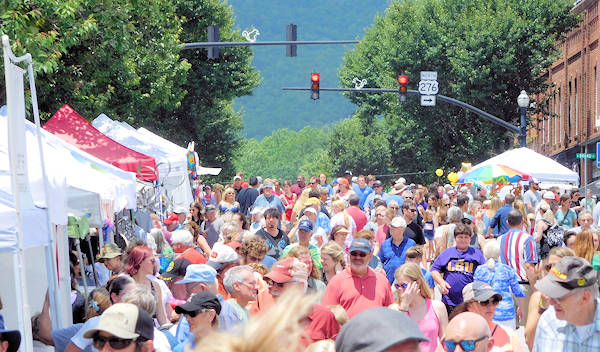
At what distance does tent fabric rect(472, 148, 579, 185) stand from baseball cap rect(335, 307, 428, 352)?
2226cm

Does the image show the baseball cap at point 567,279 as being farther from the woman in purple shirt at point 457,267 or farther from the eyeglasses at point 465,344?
the woman in purple shirt at point 457,267

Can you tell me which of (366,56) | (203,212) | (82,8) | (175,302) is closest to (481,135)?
(366,56)

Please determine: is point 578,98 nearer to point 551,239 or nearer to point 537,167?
point 537,167

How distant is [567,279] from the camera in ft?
16.8

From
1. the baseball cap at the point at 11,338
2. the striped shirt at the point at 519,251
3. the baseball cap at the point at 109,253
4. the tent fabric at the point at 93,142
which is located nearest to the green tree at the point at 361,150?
the tent fabric at the point at 93,142

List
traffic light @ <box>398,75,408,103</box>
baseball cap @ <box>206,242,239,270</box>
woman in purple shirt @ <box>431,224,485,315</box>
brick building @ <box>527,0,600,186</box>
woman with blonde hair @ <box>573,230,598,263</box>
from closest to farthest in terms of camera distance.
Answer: baseball cap @ <box>206,242,239,270</box>, woman in purple shirt @ <box>431,224,485,315</box>, woman with blonde hair @ <box>573,230,598,263</box>, traffic light @ <box>398,75,408,103</box>, brick building @ <box>527,0,600,186</box>

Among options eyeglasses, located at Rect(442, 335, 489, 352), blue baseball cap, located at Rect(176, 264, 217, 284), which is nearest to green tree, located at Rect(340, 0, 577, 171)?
blue baseball cap, located at Rect(176, 264, 217, 284)

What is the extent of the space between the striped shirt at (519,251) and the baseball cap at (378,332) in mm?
8999

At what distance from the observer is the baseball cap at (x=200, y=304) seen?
624 cm

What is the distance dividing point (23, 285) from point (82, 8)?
30.0ft

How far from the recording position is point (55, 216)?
26.8 ft


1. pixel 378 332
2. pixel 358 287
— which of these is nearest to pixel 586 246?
pixel 358 287

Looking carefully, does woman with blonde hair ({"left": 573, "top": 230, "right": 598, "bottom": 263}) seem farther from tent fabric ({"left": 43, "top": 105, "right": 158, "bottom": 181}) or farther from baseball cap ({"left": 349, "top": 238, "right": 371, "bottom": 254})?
tent fabric ({"left": 43, "top": 105, "right": 158, "bottom": 181})

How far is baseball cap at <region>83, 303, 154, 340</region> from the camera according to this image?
5152 millimetres
